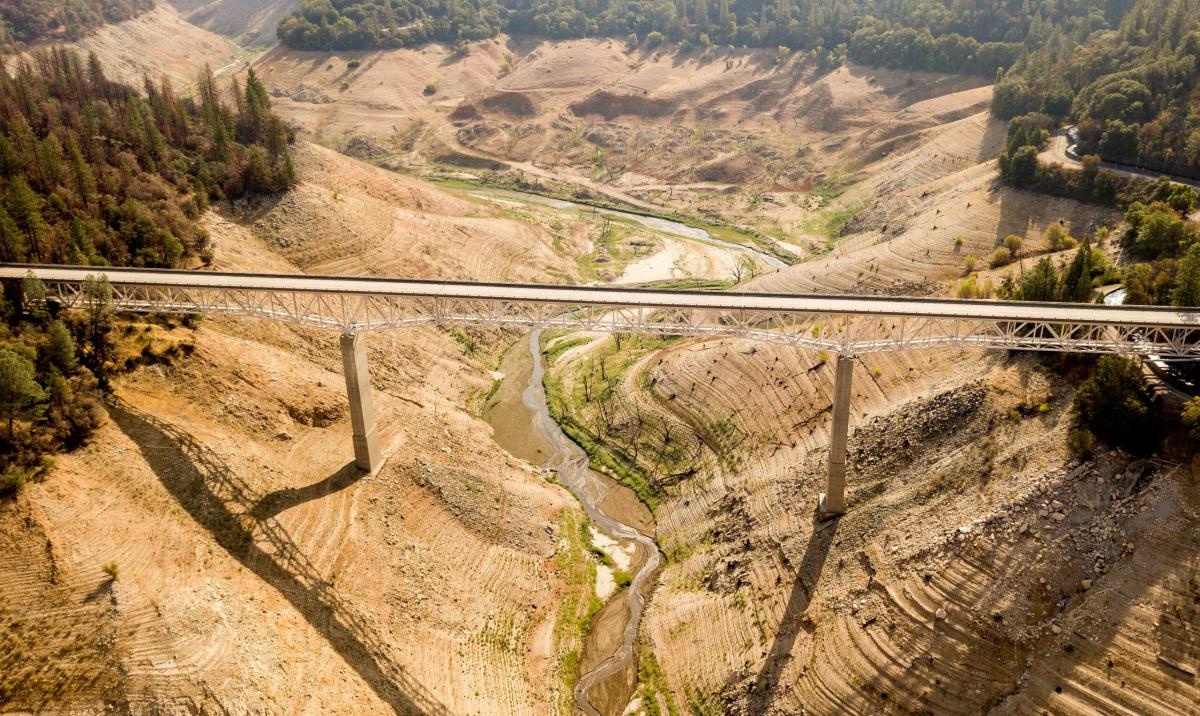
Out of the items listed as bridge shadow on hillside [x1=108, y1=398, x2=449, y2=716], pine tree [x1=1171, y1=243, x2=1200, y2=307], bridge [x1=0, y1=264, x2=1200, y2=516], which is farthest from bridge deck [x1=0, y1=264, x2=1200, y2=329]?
bridge shadow on hillside [x1=108, y1=398, x2=449, y2=716]

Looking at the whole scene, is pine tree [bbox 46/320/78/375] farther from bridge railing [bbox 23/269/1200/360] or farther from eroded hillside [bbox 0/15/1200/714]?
bridge railing [bbox 23/269/1200/360]

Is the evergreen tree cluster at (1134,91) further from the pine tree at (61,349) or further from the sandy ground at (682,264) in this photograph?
the pine tree at (61,349)

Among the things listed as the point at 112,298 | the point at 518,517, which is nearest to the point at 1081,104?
the point at 518,517

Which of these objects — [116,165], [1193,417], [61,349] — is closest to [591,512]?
[61,349]

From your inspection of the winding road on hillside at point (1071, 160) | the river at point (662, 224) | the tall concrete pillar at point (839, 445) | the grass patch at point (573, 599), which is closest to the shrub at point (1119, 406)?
the tall concrete pillar at point (839, 445)

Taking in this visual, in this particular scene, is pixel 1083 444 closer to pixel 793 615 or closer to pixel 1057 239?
pixel 793 615

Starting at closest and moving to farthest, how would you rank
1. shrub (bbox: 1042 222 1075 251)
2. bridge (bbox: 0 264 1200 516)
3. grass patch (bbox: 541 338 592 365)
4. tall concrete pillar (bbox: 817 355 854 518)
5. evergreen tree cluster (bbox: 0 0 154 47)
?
1. bridge (bbox: 0 264 1200 516)
2. tall concrete pillar (bbox: 817 355 854 518)
3. shrub (bbox: 1042 222 1075 251)
4. grass patch (bbox: 541 338 592 365)
5. evergreen tree cluster (bbox: 0 0 154 47)
